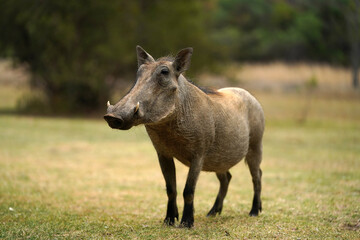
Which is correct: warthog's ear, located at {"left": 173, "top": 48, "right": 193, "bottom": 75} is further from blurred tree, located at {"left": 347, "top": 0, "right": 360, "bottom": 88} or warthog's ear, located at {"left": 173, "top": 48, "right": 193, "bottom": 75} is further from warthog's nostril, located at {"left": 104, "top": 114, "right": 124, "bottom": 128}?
blurred tree, located at {"left": 347, "top": 0, "right": 360, "bottom": 88}

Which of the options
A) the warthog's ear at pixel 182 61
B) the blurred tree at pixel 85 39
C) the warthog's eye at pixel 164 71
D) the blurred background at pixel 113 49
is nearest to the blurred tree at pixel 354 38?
the blurred background at pixel 113 49

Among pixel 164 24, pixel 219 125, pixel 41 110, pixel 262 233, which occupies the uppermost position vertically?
pixel 164 24

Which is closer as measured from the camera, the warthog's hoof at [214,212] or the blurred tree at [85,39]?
the warthog's hoof at [214,212]

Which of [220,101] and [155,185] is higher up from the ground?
[220,101]

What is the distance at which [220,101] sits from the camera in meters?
6.43

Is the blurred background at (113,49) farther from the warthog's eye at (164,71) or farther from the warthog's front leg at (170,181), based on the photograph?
the warthog's eye at (164,71)

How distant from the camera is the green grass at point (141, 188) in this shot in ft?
19.8

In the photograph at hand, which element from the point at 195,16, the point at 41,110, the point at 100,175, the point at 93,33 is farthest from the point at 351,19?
the point at 100,175

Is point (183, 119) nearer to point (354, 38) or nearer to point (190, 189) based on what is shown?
point (190, 189)

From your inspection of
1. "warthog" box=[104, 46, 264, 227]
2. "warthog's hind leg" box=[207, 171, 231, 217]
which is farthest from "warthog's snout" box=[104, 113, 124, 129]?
"warthog's hind leg" box=[207, 171, 231, 217]

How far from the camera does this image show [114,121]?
4859 mm

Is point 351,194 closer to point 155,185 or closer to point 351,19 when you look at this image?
point 155,185

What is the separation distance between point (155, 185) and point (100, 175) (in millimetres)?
1708

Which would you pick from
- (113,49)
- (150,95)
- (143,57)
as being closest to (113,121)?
(150,95)
